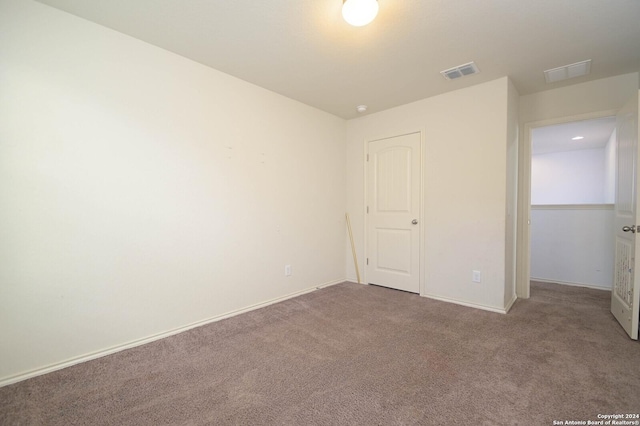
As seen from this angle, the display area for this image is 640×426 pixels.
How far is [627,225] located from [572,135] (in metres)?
3.11

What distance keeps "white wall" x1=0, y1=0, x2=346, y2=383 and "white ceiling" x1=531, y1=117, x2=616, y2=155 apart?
12.0ft

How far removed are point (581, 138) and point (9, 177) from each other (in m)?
7.22

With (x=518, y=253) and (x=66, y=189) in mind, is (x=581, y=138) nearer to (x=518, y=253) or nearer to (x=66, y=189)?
(x=518, y=253)

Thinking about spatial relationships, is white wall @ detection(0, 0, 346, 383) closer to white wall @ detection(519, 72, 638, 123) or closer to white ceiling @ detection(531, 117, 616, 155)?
white wall @ detection(519, 72, 638, 123)

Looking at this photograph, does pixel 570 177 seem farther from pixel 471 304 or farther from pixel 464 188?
pixel 471 304

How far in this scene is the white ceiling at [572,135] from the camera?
13.2 ft

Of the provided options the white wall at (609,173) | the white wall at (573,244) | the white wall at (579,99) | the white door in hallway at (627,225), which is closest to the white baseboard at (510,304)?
the white door in hallway at (627,225)

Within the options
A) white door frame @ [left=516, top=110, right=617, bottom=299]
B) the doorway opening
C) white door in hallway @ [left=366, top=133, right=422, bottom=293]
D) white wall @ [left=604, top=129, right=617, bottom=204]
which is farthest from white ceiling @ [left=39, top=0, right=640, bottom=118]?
white wall @ [left=604, top=129, right=617, bottom=204]

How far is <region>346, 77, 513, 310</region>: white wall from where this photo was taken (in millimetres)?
2838

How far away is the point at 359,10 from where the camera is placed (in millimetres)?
1675

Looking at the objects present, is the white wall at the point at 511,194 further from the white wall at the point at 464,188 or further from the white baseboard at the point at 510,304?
the white wall at the point at 464,188

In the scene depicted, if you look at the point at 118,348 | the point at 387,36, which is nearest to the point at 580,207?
the point at 387,36

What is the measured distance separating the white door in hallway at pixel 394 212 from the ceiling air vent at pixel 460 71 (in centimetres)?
78

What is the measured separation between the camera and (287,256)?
3279 millimetres
